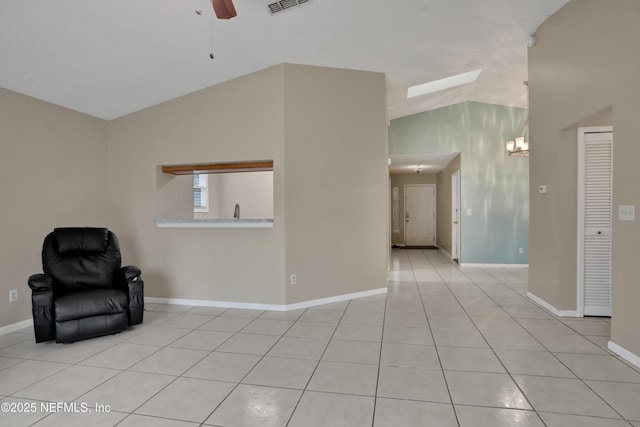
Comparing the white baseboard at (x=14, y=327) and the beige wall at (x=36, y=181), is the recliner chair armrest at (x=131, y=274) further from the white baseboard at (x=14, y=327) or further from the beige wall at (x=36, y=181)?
the white baseboard at (x=14, y=327)

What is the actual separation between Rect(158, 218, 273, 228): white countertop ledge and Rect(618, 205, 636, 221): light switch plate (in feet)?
10.5

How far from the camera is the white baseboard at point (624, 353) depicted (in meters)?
2.47

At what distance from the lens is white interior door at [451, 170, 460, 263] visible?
23.7ft

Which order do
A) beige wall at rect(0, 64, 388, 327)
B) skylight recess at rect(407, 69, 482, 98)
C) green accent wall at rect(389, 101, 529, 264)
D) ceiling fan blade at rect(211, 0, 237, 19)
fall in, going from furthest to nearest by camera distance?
green accent wall at rect(389, 101, 529, 264) → skylight recess at rect(407, 69, 482, 98) → beige wall at rect(0, 64, 388, 327) → ceiling fan blade at rect(211, 0, 237, 19)

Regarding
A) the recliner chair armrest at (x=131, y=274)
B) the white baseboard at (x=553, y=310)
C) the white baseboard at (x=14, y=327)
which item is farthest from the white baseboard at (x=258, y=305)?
the white baseboard at (x=553, y=310)

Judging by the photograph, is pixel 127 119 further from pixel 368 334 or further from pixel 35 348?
pixel 368 334

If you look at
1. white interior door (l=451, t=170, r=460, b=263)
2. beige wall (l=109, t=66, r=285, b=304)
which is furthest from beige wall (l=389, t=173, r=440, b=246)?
beige wall (l=109, t=66, r=285, b=304)

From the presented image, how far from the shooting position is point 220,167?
4320 millimetres

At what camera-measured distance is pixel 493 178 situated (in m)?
6.59

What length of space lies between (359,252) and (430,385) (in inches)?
91.3

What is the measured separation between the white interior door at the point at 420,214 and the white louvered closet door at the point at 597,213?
679 cm

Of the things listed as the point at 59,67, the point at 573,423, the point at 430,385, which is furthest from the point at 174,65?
the point at 573,423

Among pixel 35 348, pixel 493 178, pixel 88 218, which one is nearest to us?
pixel 35 348

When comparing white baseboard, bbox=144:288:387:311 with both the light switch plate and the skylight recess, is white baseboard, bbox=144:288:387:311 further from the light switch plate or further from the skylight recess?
the skylight recess
